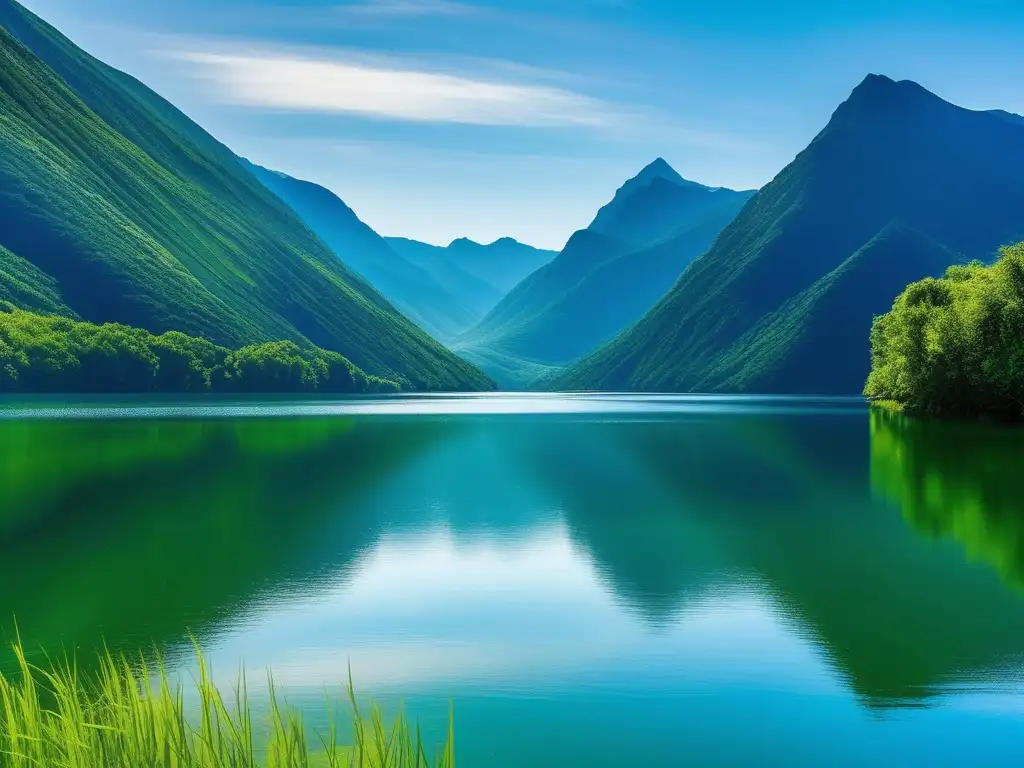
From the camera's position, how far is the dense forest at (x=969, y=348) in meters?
79.3

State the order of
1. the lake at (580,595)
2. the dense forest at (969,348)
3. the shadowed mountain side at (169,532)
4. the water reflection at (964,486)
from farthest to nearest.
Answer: the dense forest at (969,348)
the water reflection at (964,486)
the shadowed mountain side at (169,532)
the lake at (580,595)

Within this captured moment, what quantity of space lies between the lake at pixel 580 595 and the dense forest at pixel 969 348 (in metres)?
34.7

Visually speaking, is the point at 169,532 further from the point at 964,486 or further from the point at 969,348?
the point at 969,348

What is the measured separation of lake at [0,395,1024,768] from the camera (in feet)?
46.2

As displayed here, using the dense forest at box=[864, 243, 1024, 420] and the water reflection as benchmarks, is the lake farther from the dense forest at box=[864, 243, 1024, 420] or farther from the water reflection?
the dense forest at box=[864, 243, 1024, 420]

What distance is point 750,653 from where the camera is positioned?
1730cm

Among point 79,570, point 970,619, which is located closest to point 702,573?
point 970,619

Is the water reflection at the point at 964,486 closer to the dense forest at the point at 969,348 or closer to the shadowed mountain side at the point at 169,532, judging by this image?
the dense forest at the point at 969,348

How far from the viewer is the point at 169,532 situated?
29781 mm

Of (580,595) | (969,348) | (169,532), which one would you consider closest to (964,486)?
(580,595)

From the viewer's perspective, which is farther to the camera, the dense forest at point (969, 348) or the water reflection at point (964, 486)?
the dense forest at point (969, 348)

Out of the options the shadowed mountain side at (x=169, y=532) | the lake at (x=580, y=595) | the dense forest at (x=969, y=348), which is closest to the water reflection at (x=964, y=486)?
the lake at (x=580, y=595)

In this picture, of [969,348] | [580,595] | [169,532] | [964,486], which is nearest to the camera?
[580,595]

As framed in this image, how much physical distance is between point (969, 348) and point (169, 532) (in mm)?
70635
